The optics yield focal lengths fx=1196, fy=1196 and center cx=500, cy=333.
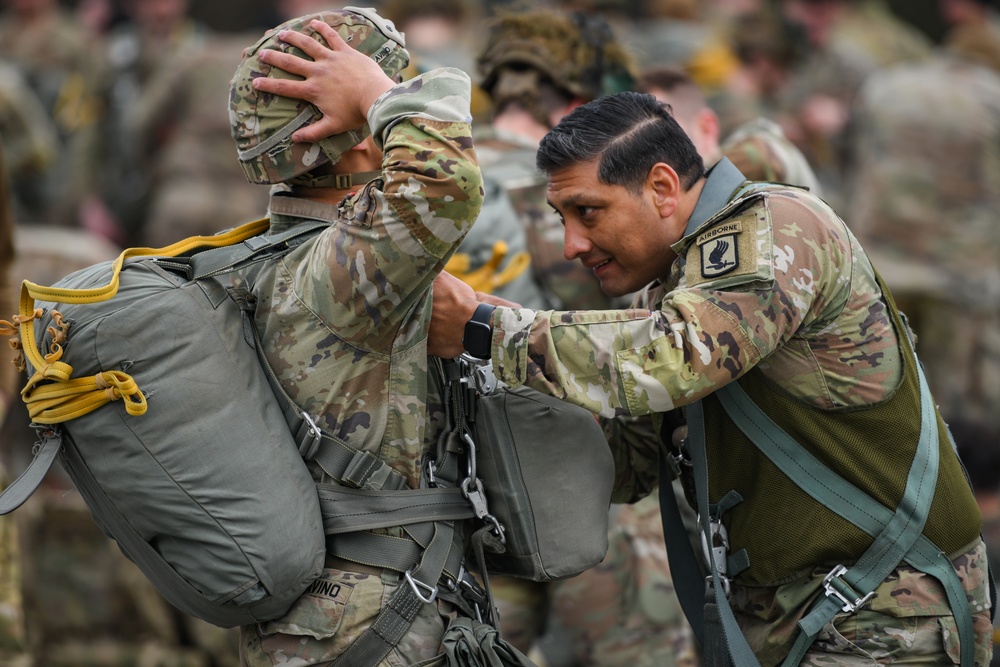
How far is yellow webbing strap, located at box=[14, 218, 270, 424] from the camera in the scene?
2.56 metres

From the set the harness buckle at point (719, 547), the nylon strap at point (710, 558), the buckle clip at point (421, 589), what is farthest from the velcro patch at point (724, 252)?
the buckle clip at point (421, 589)

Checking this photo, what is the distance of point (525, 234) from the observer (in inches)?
185

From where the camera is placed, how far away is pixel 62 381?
261 centimetres

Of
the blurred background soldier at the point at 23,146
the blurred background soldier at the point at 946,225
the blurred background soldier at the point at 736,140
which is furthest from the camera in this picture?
the blurred background soldier at the point at 946,225

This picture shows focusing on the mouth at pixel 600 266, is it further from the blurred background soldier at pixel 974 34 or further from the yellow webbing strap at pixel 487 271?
the blurred background soldier at pixel 974 34

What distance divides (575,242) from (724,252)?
0.43 m

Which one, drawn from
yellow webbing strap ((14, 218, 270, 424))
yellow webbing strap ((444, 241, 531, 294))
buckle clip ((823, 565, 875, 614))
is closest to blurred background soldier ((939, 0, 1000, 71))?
→ yellow webbing strap ((444, 241, 531, 294))

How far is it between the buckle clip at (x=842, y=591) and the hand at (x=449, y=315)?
108 cm

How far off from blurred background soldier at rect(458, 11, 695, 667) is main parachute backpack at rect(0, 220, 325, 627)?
58.1 inches

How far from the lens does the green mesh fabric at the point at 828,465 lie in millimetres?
2969

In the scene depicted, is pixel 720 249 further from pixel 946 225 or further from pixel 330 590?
pixel 946 225

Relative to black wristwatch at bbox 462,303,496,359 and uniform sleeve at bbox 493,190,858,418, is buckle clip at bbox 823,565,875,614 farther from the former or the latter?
black wristwatch at bbox 462,303,496,359

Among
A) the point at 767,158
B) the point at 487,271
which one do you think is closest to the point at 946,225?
the point at 767,158

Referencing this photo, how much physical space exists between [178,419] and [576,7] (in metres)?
6.50
